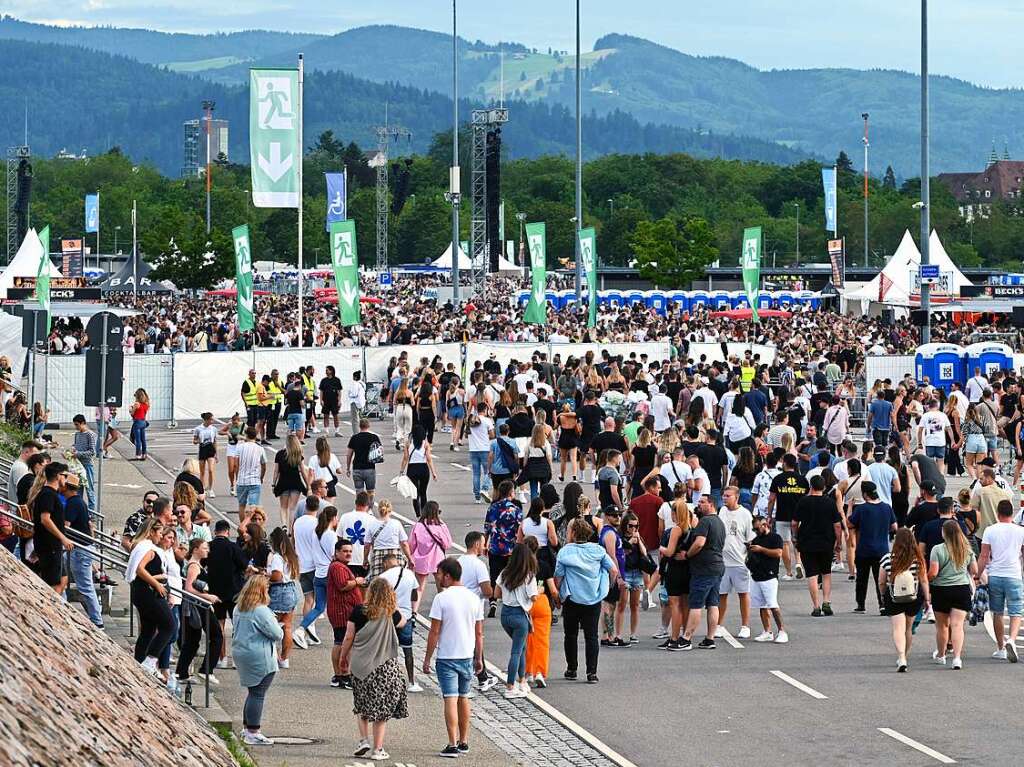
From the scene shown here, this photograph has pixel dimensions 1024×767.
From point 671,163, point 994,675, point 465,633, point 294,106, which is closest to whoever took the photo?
point 465,633

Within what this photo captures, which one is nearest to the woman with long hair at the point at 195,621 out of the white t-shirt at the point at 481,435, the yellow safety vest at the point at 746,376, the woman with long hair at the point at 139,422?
the white t-shirt at the point at 481,435

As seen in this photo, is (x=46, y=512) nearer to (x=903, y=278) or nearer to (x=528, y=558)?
(x=528, y=558)

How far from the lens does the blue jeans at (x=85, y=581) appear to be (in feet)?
46.3

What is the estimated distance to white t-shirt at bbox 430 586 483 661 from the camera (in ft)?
38.1

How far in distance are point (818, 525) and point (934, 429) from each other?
9847mm

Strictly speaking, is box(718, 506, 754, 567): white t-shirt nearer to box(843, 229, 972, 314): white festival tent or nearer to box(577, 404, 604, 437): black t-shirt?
box(577, 404, 604, 437): black t-shirt

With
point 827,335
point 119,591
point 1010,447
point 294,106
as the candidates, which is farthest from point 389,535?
point 827,335

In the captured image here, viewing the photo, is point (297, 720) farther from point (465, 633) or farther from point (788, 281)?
point (788, 281)

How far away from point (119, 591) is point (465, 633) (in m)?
6.14

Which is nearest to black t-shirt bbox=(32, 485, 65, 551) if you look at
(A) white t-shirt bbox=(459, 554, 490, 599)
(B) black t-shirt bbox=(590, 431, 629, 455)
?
(A) white t-shirt bbox=(459, 554, 490, 599)

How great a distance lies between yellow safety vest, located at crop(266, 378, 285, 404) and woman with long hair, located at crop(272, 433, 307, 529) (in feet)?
33.0

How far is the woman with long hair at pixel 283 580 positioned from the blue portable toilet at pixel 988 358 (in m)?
23.1

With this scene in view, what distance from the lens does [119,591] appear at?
1673cm

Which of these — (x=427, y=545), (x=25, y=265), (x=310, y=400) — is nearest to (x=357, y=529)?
(x=427, y=545)
